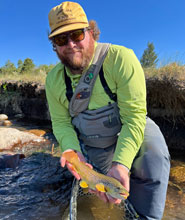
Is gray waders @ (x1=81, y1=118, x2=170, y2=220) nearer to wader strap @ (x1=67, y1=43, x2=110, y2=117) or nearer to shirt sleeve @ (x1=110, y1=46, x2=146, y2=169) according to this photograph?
shirt sleeve @ (x1=110, y1=46, x2=146, y2=169)

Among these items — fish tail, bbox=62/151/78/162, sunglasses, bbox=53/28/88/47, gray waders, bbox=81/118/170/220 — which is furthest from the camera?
sunglasses, bbox=53/28/88/47

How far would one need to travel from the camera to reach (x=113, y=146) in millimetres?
2648

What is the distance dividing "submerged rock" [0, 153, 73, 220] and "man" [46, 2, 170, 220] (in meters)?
1.04

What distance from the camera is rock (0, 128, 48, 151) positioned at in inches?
220

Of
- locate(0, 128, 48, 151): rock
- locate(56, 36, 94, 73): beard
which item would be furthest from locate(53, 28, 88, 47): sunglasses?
locate(0, 128, 48, 151): rock

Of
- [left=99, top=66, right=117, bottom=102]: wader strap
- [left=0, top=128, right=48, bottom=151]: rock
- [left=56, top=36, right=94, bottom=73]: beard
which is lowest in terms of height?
[left=0, top=128, right=48, bottom=151]: rock

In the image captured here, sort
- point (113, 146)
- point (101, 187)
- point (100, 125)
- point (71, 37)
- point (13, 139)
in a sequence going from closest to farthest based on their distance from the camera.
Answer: point (101, 187) < point (71, 37) < point (100, 125) < point (113, 146) < point (13, 139)

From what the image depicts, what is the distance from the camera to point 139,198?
204cm

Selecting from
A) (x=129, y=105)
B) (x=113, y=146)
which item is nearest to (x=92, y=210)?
(x=113, y=146)

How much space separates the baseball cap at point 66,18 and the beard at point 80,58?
26 centimetres

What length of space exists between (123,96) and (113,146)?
0.89 m

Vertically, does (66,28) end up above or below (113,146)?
above

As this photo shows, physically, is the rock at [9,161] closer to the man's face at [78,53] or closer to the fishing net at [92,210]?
the fishing net at [92,210]

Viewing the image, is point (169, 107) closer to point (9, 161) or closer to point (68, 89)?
point (68, 89)
